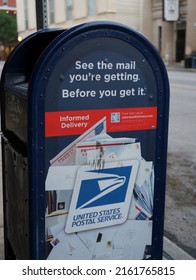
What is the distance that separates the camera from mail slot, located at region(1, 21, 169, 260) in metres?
2.19

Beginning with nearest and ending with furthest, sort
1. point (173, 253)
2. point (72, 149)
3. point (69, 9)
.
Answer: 1. point (72, 149)
2. point (173, 253)
3. point (69, 9)

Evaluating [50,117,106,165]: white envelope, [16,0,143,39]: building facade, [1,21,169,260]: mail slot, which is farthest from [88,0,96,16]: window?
[50,117,106,165]: white envelope

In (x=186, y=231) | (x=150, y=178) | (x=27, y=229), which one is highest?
(x=150, y=178)

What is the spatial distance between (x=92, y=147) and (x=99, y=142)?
5cm

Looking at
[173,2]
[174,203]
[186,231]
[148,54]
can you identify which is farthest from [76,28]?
[173,2]

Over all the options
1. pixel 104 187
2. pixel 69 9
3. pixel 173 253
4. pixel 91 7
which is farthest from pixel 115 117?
pixel 69 9

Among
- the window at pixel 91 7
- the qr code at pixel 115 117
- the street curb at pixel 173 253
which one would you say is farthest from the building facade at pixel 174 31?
the qr code at pixel 115 117

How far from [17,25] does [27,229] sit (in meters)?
72.7

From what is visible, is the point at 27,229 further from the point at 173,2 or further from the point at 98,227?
the point at 173,2

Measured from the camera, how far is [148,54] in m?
2.34

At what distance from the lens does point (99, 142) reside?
7.55 ft

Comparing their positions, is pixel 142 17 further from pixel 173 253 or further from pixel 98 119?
pixel 98 119

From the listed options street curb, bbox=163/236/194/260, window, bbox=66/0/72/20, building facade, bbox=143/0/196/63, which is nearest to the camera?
street curb, bbox=163/236/194/260

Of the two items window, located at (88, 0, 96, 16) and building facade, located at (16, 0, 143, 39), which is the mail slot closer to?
building facade, located at (16, 0, 143, 39)
